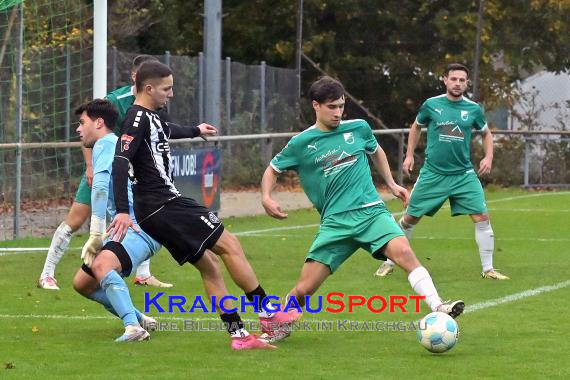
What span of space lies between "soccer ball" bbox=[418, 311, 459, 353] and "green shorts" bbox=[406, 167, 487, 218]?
4548 millimetres

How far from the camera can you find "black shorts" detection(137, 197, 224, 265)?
8625 mm

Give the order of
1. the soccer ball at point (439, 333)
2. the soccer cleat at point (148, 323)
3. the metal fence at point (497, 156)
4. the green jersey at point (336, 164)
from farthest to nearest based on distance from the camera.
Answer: the metal fence at point (497, 156) → the soccer cleat at point (148, 323) → the green jersey at point (336, 164) → the soccer ball at point (439, 333)

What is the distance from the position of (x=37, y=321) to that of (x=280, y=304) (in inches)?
77.1

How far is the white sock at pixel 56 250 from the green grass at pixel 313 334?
0.69ft

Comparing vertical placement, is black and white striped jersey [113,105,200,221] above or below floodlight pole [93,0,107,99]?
below

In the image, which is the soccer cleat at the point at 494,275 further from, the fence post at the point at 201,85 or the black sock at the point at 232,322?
the fence post at the point at 201,85

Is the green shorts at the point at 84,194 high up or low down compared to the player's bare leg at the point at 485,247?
up

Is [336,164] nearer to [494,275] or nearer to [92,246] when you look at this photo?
[92,246]

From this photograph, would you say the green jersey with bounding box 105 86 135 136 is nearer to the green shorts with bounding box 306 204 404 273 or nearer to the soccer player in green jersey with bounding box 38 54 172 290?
the soccer player in green jersey with bounding box 38 54 172 290

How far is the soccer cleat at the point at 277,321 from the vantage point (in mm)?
8984

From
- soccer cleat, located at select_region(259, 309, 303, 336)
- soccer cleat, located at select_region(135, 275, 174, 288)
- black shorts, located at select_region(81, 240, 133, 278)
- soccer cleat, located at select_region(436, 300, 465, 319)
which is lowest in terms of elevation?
soccer cleat, located at select_region(135, 275, 174, 288)

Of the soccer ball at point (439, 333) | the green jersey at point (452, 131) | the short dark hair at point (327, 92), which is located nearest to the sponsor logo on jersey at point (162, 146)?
the short dark hair at point (327, 92)

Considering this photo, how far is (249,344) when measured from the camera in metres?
8.73

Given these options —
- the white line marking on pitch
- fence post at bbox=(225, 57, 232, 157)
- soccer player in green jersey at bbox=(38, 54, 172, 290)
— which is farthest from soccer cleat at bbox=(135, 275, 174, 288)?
fence post at bbox=(225, 57, 232, 157)
